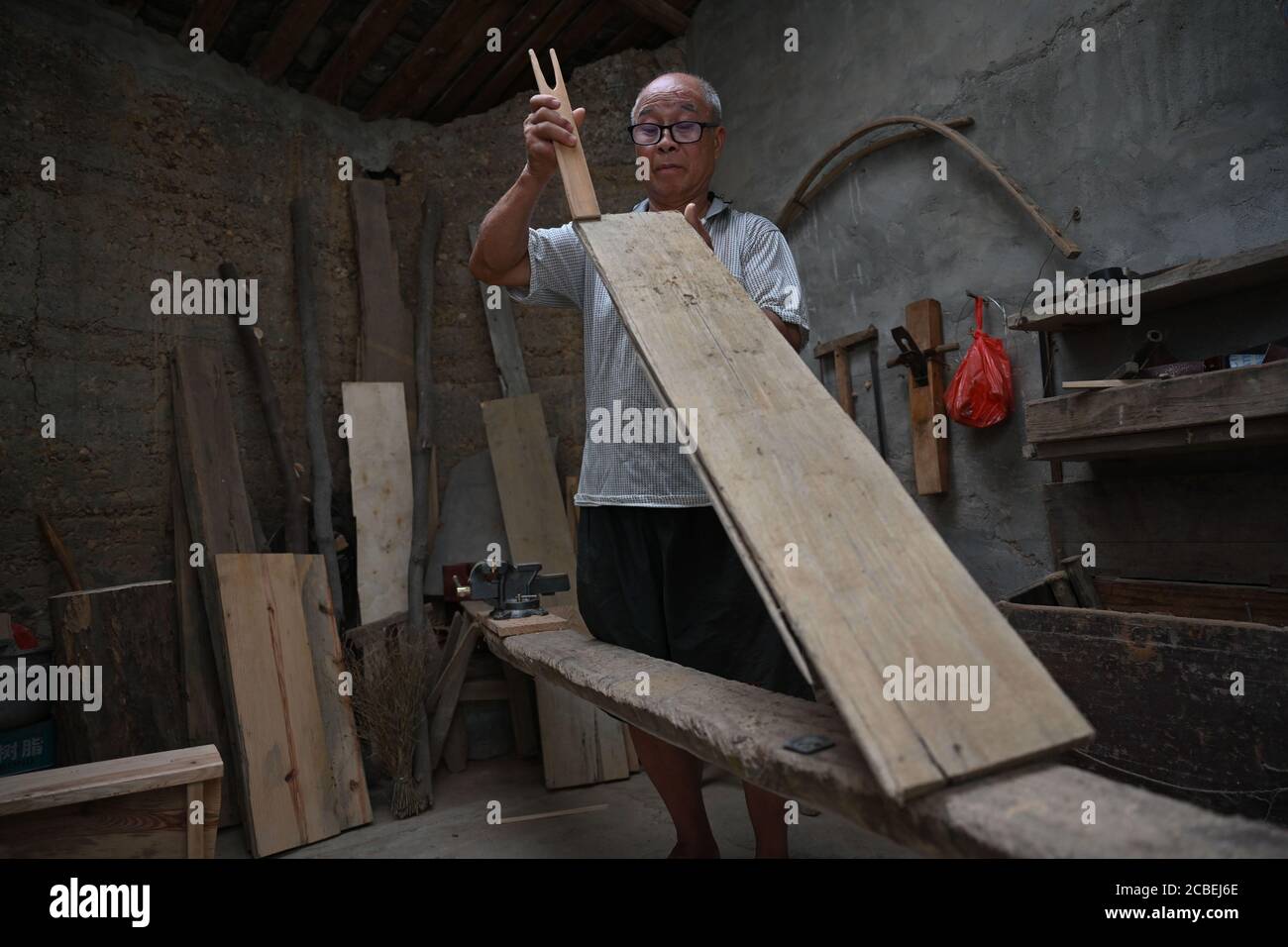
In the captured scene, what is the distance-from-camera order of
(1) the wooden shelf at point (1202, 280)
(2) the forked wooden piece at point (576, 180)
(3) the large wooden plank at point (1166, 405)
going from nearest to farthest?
(2) the forked wooden piece at point (576, 180), (3) the large wooden plank at point (1166, 405), (1) the wooden shelf at point (1202, 280)

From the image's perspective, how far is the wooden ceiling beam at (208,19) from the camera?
379 centimetres

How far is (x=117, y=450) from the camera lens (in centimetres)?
356

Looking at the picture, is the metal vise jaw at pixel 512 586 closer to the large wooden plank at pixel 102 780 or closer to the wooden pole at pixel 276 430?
the large wooden plank at pixel 102 780

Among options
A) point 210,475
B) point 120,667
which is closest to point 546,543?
point 210,475

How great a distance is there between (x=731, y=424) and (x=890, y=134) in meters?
3.14

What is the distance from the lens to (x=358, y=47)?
4219mm

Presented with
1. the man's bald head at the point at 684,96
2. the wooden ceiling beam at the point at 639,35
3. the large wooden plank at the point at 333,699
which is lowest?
the large wooden plank at the point at 333,699

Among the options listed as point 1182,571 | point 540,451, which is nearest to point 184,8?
point 540,451

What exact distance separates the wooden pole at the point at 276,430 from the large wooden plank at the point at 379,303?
491mm

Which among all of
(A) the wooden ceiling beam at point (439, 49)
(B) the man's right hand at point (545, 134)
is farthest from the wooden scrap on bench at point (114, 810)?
(A) the wooden ceiling beam at point (439, 49)

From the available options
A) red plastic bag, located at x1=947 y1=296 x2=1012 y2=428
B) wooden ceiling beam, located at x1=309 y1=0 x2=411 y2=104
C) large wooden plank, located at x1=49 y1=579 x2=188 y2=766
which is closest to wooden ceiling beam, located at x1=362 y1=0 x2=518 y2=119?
wooden ceiling beam, located at x1=309 y1=0 x2=411 y2=104

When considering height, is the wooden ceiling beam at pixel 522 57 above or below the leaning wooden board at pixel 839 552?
above

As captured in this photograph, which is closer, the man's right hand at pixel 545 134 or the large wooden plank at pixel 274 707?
the man's right hand at pixel 545 134

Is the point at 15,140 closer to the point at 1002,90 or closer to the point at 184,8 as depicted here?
the point at 184,8
